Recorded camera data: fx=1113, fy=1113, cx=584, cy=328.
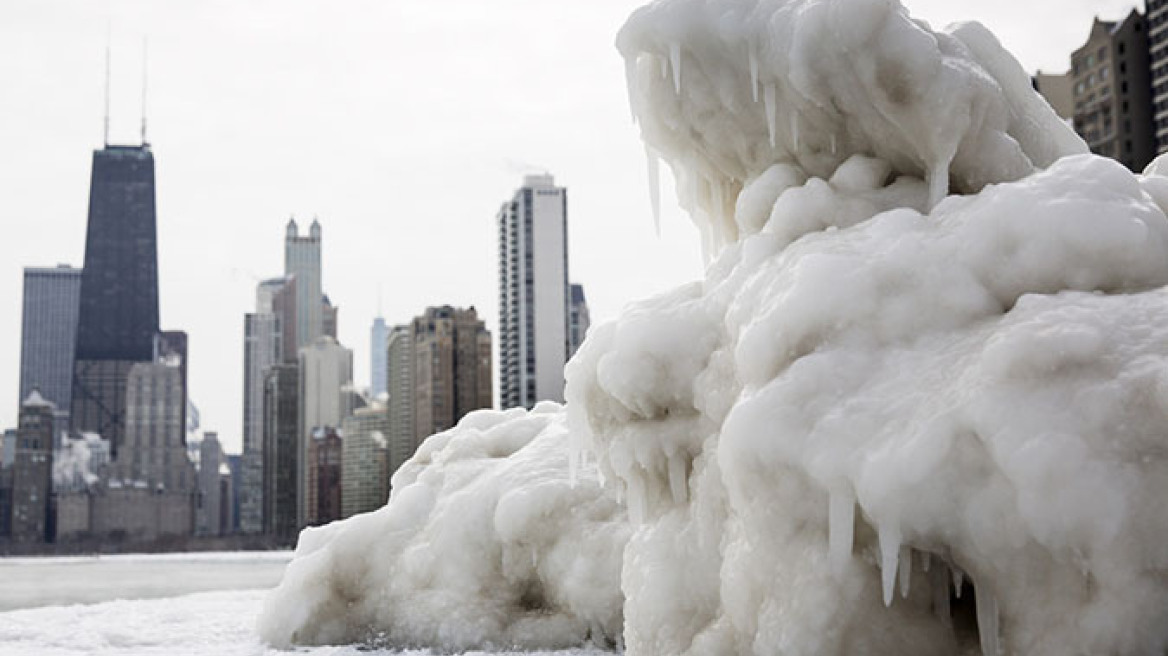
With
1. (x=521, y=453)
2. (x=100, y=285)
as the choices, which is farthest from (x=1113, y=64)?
(x=100, y=285)

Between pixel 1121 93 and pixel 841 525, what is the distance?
2816 inches

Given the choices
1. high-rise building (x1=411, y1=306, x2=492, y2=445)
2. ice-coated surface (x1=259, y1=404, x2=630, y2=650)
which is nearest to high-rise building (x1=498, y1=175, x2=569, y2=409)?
high-rise building (x1=411, y1=306, x2=492, y2=445)

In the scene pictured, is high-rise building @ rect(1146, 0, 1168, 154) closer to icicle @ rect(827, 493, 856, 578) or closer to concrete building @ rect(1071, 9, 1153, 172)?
concrete building @ rect(1071, 9, 1153, 172)

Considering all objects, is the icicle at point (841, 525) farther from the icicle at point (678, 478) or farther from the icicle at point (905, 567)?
the icicle at point (678, 478)

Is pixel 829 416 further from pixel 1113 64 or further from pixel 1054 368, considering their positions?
pixel 1113 64

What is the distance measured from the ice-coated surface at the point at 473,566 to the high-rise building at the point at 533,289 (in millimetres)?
75767

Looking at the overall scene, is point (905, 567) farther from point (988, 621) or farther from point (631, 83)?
point (631, 83)

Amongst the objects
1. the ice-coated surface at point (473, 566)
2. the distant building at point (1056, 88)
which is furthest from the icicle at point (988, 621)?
the distant building at point (1056, 88)

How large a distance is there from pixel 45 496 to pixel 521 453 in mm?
140018

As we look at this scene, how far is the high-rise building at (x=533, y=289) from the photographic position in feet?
296

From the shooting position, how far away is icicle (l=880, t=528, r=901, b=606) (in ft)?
19.5

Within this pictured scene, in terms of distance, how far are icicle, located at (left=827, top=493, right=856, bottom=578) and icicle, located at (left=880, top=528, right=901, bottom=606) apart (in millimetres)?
239

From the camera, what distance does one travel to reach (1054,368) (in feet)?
19.5

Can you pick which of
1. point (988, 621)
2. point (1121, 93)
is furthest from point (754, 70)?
→ point (1121, 93)
